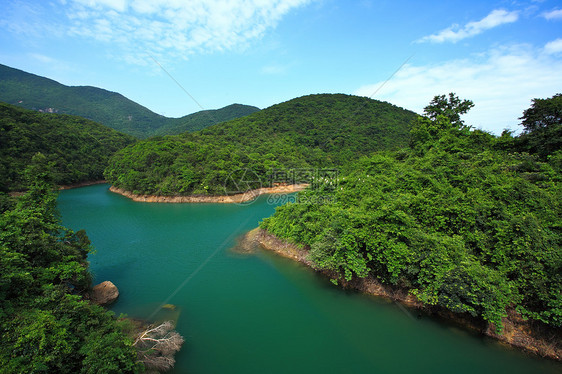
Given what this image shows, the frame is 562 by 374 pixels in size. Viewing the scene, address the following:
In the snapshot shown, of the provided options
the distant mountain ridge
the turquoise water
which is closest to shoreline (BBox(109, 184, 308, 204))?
the turquoise water

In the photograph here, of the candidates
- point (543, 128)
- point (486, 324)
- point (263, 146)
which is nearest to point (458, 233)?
point (486, 324)

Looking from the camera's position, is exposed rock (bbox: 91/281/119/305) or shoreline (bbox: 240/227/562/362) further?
exposed rock (bbox: 91/281/119/305)

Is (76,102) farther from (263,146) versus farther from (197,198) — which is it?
(197,198)

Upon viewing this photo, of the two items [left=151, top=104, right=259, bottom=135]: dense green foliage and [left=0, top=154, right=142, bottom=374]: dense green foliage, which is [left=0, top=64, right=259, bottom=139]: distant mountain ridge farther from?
[left=0, top=154, right=142, bottom=374]: dense green foliage

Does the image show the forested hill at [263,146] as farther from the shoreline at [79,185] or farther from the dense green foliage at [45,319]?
the dense green foliage at [45,319]

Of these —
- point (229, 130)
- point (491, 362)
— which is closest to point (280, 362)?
point (491, 362)

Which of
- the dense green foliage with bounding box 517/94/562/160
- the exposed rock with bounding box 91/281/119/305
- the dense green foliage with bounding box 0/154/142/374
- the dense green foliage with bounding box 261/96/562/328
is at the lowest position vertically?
the exposed rock with bounding box 91/281/119/305

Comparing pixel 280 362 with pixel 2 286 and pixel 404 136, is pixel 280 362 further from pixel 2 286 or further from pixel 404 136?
pixel 404 136
